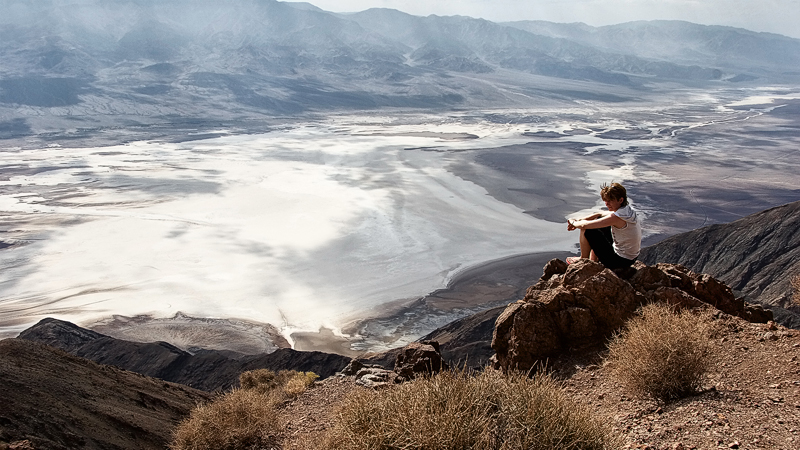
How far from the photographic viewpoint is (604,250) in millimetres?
Answer: 6172

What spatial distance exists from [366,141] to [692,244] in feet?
164

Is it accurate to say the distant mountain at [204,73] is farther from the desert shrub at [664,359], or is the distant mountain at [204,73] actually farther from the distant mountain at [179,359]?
the desert shrub at [664,359]

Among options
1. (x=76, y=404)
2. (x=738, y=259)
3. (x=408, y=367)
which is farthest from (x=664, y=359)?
(x=738, y=259)

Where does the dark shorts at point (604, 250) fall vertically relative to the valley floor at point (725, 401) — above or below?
above

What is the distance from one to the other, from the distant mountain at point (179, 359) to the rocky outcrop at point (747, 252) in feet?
47.3

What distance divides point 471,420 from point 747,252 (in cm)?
2516

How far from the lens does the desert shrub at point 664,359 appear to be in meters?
4.34

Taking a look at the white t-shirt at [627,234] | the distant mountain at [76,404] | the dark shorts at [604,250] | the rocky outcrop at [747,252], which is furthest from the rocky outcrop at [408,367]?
the rocky outcrop at [747,252]

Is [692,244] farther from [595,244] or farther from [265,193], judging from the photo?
[265,193]

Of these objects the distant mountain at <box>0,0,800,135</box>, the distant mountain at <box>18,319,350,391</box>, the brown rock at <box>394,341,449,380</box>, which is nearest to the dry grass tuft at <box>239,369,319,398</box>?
the brown rock at <box>394,341,449,380</box>

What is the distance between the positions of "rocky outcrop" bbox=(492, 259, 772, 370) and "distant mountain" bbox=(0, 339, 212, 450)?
14.6 ft

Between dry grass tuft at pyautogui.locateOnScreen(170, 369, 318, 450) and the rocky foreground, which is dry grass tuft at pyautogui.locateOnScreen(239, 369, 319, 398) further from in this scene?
dry grass tuft at pyautogui.locateOnScreen(170, 369, 318, 450)

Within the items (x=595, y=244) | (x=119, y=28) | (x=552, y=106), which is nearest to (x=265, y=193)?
(x=595, y=244)

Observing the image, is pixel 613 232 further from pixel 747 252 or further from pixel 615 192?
pixel 747 252
